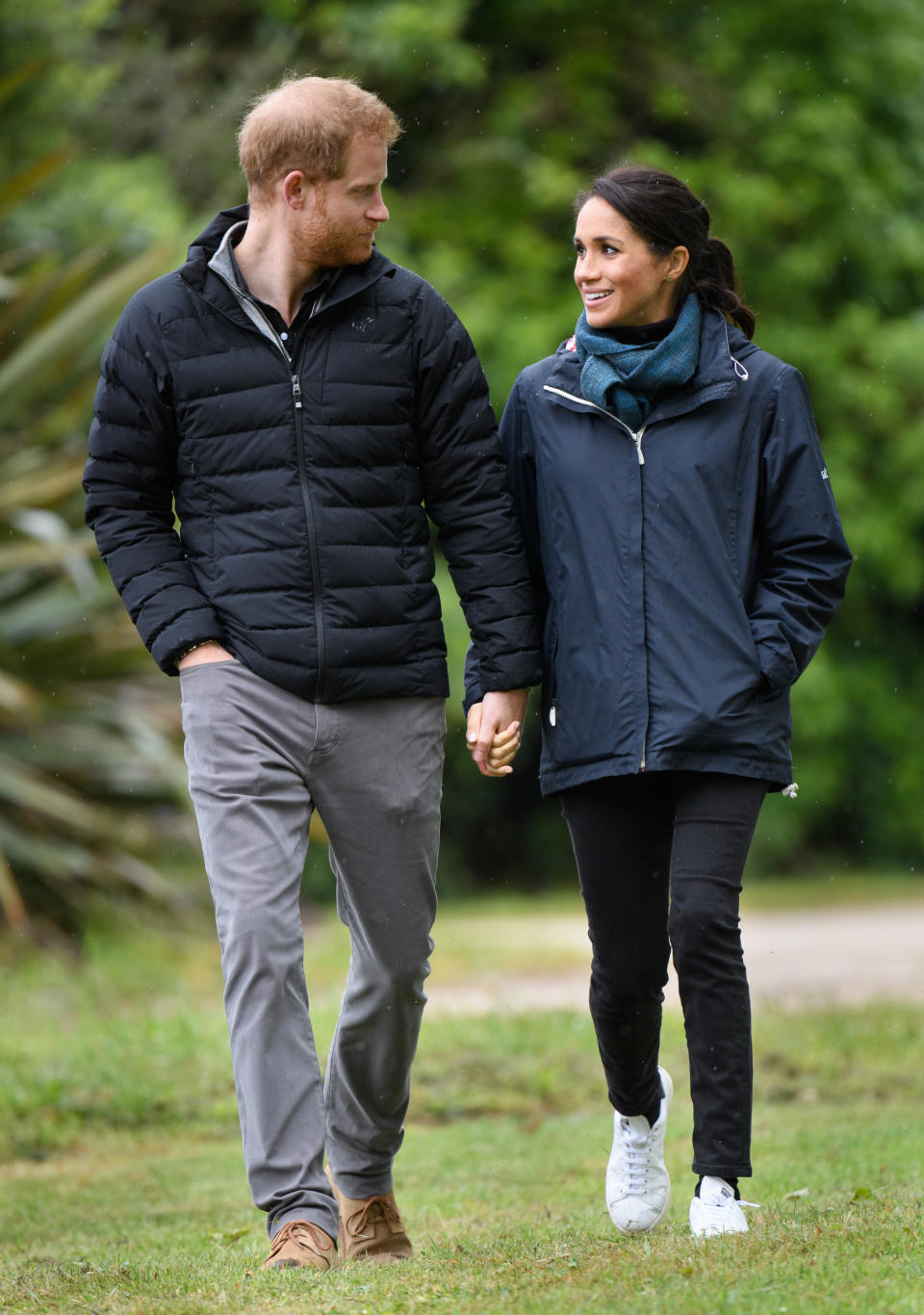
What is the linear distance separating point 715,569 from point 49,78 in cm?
987

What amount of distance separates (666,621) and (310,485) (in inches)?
30.6

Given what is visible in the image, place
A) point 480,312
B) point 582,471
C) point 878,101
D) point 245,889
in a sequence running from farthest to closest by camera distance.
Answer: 1. point 878,101
2. point 480,312
3. point 582,471
4. point 245,889

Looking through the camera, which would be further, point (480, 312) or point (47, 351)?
point (480, 312)

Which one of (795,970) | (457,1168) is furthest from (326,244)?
(795,970)

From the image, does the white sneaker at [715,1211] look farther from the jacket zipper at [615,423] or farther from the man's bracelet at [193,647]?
the man's bracelet at [193,647]

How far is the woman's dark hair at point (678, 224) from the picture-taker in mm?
4109

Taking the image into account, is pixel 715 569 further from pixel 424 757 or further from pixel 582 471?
pixel 424 757

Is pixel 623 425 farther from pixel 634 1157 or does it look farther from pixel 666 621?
pixel 634 1157

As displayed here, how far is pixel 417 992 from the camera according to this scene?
4125 mm

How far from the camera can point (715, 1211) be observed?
375 cm

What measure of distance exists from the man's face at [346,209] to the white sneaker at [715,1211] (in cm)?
202

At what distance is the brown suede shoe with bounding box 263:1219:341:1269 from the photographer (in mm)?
3686

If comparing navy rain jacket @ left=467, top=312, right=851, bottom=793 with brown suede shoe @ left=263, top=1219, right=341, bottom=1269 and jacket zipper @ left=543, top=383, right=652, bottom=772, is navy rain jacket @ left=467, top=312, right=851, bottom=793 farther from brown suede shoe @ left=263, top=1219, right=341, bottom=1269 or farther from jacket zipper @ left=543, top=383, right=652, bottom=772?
brown suede shoe @ left=263, top=1219, right=341, bottom=1269

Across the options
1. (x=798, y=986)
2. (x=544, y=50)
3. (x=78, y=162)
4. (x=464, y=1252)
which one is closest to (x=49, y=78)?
(x=78, y=162)
